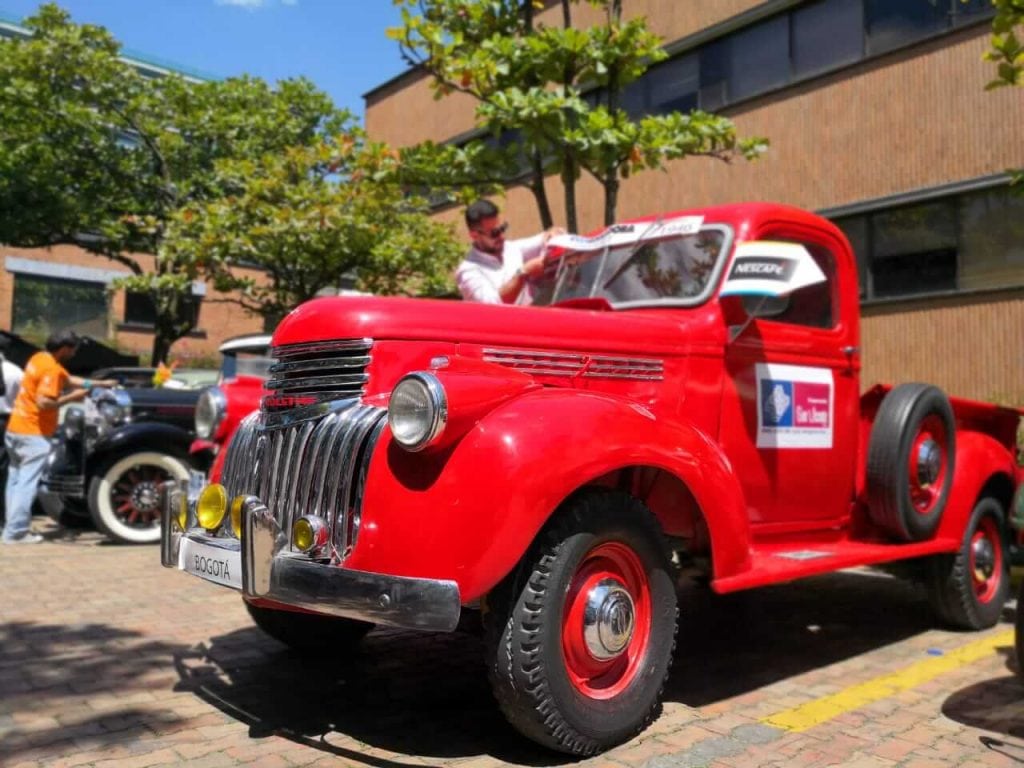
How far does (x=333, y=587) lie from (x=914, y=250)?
11048mm

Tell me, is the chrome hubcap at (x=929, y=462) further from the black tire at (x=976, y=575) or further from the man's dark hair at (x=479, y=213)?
the man's dark hair at (x=479, y=213)

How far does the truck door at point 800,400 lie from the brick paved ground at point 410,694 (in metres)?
0.84

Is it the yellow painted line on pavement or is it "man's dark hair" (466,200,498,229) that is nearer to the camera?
the yellow painted line on pavement

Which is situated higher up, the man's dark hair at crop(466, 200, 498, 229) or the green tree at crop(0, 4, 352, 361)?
the green tree at crop(0, 4, 352, 361)

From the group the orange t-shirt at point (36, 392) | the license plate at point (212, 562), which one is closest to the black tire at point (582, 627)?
the license plate at point (212, 562)

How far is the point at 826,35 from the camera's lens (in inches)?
514

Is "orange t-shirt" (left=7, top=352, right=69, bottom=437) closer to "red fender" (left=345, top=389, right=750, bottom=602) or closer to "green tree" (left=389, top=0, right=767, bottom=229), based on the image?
"green tree" (left=389, top=0, right=767, bottom=229)

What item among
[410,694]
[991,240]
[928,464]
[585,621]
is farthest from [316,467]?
[991,240]

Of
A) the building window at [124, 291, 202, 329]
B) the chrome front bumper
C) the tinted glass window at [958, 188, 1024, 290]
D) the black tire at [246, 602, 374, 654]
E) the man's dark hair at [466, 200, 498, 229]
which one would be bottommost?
the black tire at [246, 602, 374, 654]

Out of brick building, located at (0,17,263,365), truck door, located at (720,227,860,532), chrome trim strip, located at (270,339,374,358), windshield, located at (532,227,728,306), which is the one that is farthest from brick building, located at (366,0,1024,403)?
brick building, located at (0,17,263,365)

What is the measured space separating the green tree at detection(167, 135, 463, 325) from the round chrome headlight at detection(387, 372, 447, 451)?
9350mm

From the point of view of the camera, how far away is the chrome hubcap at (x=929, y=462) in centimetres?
503

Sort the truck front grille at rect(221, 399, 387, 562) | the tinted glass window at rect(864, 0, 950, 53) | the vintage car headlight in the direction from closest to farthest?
the truck front grille at rect(221, 399, 387, 562), the vintage car headlight, the tinted glass window at rect(864, 0, 950, 53)

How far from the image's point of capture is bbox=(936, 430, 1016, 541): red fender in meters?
5.11
